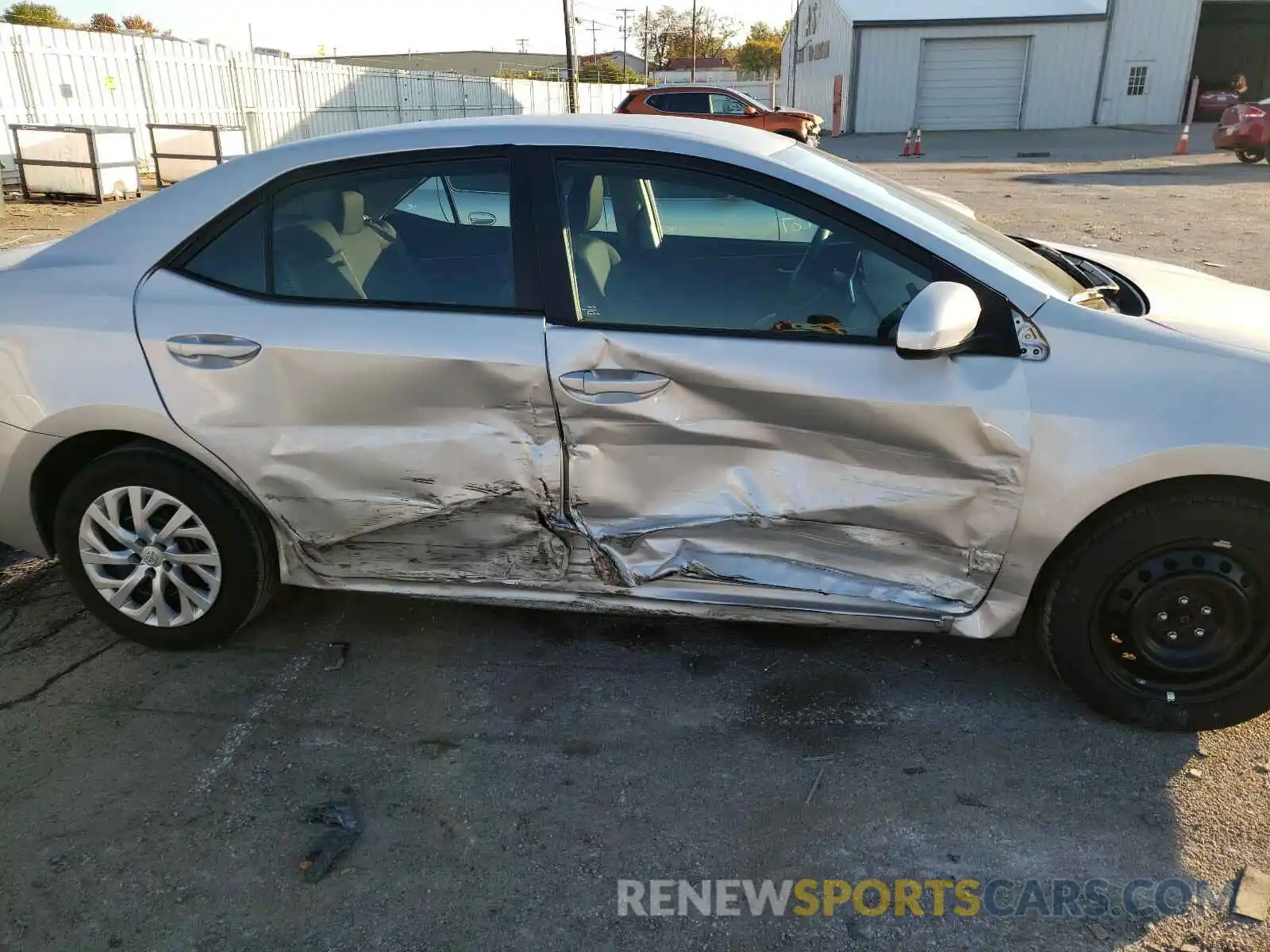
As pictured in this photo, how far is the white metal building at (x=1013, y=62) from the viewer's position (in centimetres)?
3111

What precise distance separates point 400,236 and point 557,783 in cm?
175

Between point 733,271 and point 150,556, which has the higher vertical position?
point 733,271

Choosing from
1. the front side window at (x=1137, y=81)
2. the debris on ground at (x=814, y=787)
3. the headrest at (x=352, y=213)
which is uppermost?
the front side window at (x=1137, y=81)

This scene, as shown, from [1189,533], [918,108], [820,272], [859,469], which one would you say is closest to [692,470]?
[859,469]

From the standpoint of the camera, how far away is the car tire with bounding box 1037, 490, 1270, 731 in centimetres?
255

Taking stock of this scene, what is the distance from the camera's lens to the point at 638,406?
2715 millimetres

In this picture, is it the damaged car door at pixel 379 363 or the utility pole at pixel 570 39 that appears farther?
the utility pole at pixel 570 39

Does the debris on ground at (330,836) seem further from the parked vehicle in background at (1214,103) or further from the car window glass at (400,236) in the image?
the parked vehicle in background at (1214,103)

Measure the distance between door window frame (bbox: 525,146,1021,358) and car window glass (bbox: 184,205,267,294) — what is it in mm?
883

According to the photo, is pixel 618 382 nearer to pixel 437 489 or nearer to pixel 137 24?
pixel 437 489

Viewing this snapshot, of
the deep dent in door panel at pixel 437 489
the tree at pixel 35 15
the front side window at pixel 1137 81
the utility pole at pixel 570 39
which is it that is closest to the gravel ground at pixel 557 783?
the deep dent in door panel at pixel 437 489

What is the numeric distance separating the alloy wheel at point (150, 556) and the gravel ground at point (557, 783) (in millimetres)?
210

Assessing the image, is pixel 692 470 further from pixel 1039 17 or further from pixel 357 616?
pixel 1039 17

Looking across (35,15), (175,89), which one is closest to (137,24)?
(35,15)
